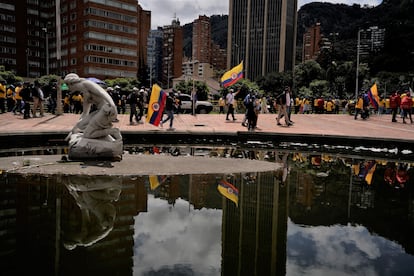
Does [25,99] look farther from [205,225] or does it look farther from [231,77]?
[205,225]

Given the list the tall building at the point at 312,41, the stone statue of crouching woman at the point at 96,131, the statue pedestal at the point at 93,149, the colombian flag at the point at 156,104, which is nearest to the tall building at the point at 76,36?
the colombian flag at the point at 156,104

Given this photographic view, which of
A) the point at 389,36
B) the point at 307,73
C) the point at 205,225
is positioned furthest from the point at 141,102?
the point at 389,36

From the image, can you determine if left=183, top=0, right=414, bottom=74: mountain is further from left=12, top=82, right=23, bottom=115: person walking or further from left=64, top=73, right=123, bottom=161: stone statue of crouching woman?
left=64, top=73, right=123, bottom=161: stone statue of crouching woman

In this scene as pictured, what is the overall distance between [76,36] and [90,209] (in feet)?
277

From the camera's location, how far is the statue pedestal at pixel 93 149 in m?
8.94

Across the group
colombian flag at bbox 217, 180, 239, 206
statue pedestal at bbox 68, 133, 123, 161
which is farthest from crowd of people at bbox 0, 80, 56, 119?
colombian flag at bbox 217, 180, 239, 206

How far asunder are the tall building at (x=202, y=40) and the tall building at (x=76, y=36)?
78.7m

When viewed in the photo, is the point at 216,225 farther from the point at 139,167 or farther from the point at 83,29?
the point at 83,29

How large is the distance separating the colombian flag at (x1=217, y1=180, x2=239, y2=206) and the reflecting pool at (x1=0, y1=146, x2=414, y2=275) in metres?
0.02

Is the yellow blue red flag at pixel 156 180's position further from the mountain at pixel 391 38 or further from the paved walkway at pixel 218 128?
the mountain at pixel 391 38

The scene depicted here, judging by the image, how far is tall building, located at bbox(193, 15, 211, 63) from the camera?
16456 cm

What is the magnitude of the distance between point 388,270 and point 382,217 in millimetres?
1824

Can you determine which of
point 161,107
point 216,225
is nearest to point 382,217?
point 216,225

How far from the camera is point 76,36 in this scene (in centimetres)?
8306
